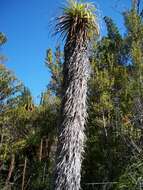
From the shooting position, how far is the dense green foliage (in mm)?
17656

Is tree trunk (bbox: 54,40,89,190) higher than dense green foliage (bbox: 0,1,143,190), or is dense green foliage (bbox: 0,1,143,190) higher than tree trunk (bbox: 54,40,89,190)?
dense green foliage (bbox: 0,1,143,190)

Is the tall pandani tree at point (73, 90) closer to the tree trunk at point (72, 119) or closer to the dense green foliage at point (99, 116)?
the tree trunk at point (72, 119)

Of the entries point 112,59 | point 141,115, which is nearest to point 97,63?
Answer: point 112,59

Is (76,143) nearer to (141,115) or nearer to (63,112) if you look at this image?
(63,112)

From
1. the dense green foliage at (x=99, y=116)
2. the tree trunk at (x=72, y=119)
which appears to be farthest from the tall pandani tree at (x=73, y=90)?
the dense green foliage at (x=99, y=116)

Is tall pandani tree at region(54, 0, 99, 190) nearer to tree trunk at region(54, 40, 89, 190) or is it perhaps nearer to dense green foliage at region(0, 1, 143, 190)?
tree trunk at region(54, 40, 89, 190)

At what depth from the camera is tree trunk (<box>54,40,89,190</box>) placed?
6379 millimetres

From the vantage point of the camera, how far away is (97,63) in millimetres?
20734

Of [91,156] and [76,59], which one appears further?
[91,156]

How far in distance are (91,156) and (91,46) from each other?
13.5 meters

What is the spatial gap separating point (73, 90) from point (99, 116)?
12.6 metres

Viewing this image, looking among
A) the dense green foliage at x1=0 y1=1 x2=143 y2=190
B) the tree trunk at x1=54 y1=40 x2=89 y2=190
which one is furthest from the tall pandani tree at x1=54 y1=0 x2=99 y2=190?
the dense green foliage at x1=0 y1=1 x2=143 y2=190

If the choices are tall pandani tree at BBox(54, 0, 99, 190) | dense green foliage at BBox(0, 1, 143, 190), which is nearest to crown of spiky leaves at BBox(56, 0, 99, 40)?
tall pandani tree at BBox(54, 0, 99, 190)

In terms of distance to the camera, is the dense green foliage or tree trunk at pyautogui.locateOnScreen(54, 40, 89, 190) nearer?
tree trunk at pyautogui.locateOnScreen(54, 40, 89, 190)
